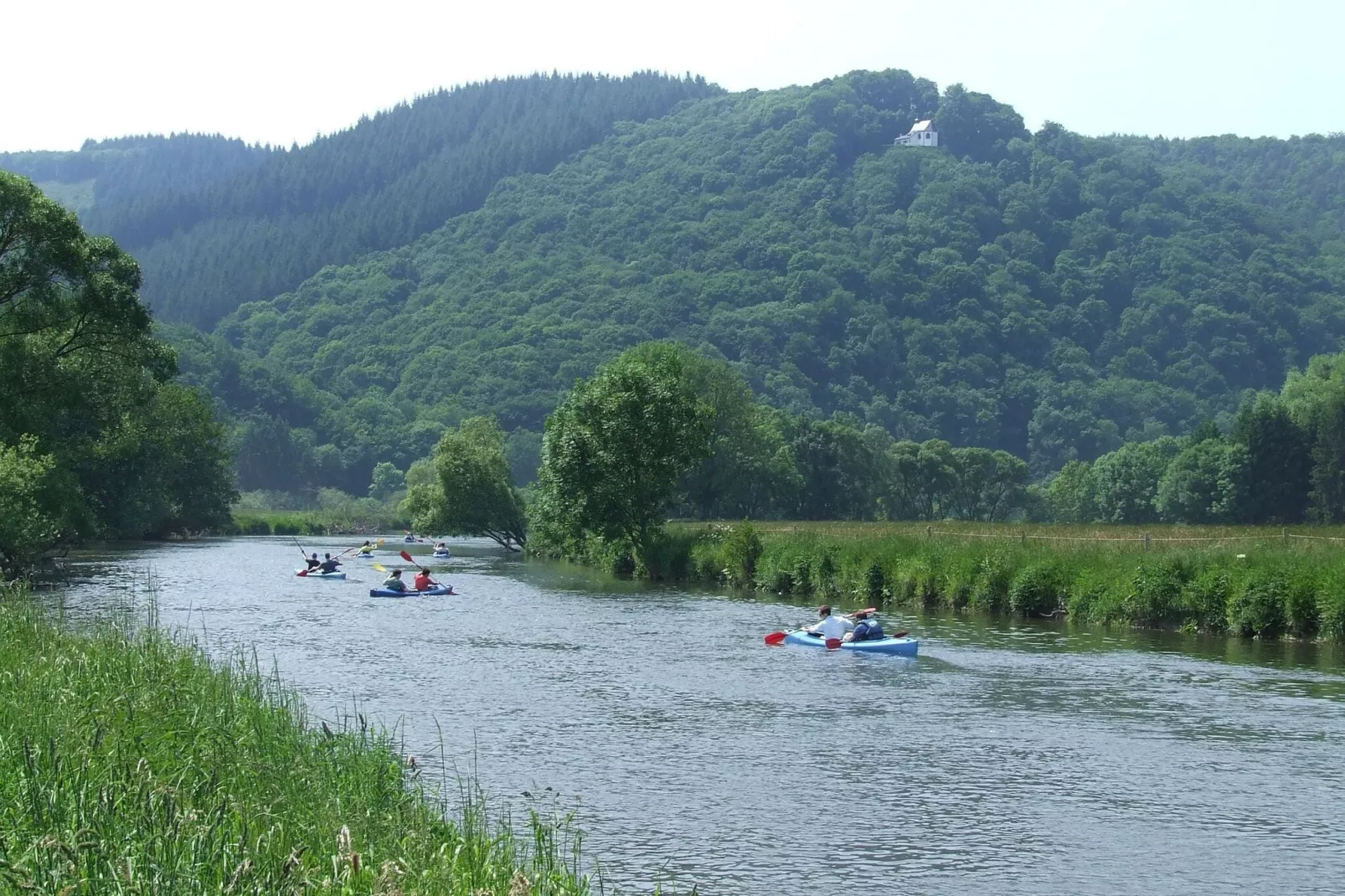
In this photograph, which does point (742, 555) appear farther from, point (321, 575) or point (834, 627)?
point (834, 627)

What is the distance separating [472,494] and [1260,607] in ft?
206

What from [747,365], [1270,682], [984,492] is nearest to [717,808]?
[1270,682]

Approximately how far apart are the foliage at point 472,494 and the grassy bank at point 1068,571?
30206 mm

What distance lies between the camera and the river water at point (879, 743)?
15789 mm

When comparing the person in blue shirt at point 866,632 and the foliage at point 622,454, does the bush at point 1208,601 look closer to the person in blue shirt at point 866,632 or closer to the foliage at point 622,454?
the person in blue shirt at point 866,632

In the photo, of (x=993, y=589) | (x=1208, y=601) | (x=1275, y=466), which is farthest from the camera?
(x=1275, y=466)

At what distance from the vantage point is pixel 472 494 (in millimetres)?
91188

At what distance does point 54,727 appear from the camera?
1264 centimetres

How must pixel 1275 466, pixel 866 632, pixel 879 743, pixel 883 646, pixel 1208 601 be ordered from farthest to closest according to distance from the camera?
1. pixel 1275 466
2. pixel 1208 601
3. pixel 866 632
4. pixel 883 646
5. pixel 879 743

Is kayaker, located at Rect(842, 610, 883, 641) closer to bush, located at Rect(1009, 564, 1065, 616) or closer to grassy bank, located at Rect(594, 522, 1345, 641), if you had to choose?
grassy bank, located at Rect(594, 522, 1345, 641)

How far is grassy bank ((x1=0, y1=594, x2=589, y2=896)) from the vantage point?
8102 mm

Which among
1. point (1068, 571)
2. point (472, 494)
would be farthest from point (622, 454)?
point (472, 494)

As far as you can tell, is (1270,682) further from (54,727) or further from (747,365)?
(747,365)

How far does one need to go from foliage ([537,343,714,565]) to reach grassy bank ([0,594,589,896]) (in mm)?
44499
